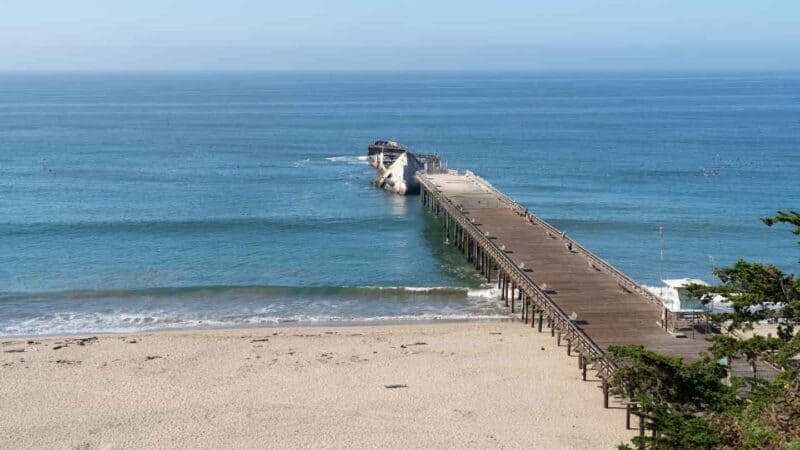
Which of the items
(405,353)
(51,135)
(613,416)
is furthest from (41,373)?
(51,135)

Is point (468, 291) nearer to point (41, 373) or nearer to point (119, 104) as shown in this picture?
point (41, 373)

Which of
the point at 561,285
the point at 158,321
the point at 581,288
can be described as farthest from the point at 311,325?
the point at 581,288

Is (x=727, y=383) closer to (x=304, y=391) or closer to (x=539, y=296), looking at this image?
(x=539, y=296)

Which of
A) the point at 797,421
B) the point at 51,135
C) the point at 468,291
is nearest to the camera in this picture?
the point at 797,421

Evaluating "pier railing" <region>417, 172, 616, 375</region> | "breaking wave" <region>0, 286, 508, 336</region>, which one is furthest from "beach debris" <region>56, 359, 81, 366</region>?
"pier railing" <region>417, 172, 616, 375</region>

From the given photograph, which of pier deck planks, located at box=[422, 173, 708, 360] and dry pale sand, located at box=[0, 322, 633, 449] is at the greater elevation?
pier deck planks, located at box=[422, 173, 708, 360]

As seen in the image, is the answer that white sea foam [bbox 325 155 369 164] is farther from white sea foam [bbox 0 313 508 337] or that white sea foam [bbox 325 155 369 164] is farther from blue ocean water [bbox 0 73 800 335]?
white sea foam [bbox 0 313 508 337]

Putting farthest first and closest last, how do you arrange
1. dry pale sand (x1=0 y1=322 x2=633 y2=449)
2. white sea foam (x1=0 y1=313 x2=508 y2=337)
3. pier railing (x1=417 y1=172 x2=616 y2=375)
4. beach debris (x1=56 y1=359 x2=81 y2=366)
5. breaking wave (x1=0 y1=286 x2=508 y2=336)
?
breaking wave (x1=0 y1=286 x2=508 y2=336)
white sea foam (x1=0 y1=313 x2=508 y2=337)
beach debris (x1=56 y1=359 x2=81 y2=366)
pier railing (x1=417 y1=172 x2=616 y2=375)
dry pale sand (x1=0 y1=322 x2=633 y2=449)
